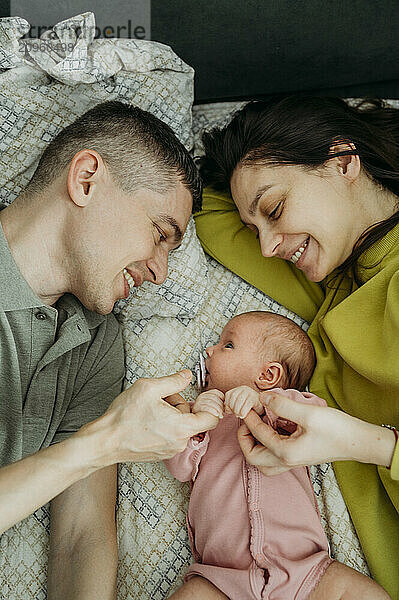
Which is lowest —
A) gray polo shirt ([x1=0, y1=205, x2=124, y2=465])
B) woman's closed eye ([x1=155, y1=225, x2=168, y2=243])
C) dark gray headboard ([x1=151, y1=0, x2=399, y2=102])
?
gray polo shirt ([x1=0, y1=205, x2=124, y2=465])

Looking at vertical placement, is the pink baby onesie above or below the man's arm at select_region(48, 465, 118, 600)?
above

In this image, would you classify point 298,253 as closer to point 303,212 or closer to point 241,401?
point 303,212

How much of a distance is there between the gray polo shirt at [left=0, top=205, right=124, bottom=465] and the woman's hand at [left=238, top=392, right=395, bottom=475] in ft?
1.92

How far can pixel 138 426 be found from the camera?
1.47 m

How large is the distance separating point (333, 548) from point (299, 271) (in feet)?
3.00

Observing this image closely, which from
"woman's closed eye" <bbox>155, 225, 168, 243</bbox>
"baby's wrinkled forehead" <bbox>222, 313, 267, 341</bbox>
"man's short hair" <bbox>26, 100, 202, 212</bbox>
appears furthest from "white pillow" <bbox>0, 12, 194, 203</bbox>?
"baby's wrinkled forehead" <bbox>222, 313, 267, 341</bbox>

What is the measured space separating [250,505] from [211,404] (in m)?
0.30

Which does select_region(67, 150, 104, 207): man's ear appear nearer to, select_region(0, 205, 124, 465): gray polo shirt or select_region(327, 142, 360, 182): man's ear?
select_region(0, 205, 124, 465): gray polo shirt

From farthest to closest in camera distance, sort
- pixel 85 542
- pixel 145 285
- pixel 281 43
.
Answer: pixel 281 43 → pixel 145 285 → pixel 85 542

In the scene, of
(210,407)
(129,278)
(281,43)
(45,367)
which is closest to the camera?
(210,407)

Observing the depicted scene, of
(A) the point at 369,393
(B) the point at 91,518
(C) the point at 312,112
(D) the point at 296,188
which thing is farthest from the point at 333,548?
(C) the point at 312,112

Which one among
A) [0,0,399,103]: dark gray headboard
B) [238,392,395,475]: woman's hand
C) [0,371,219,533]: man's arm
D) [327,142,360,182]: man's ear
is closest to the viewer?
[0,371,219,533]: man's arm

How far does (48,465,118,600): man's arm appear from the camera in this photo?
173 centimetres

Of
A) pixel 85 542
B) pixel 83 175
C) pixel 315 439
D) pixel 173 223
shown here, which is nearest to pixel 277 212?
pixel 173 223
